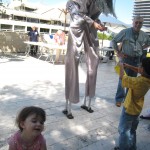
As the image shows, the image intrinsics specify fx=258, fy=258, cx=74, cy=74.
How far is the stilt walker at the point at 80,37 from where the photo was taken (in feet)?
13.1

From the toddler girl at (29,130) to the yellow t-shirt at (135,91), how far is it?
1.06m

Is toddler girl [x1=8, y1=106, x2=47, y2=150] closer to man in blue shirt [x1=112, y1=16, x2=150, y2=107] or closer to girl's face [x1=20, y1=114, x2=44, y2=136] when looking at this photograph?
girl's face [x1=20, y1=114, x2=44, y2=136]

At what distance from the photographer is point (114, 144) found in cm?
343

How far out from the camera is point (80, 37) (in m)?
4.11

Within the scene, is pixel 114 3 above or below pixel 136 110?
above

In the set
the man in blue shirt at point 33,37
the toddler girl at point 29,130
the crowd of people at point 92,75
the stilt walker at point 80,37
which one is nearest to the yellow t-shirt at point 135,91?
the crowd of people at point 92,75

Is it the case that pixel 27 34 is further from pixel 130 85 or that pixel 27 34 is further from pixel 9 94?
pixel 130 85

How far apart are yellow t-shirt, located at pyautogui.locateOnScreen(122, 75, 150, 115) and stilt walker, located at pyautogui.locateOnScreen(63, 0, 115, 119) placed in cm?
130

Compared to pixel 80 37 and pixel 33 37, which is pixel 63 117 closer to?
pixel 80 37

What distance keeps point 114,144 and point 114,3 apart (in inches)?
82.7

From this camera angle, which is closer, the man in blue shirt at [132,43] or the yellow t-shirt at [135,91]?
the yellow t-shirt at [135,91]

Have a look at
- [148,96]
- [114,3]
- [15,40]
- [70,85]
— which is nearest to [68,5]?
[114,3]

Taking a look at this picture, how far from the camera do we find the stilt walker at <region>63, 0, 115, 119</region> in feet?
13.1

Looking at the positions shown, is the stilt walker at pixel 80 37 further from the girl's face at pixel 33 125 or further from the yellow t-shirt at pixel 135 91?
the girl's face at pixel 33 125
